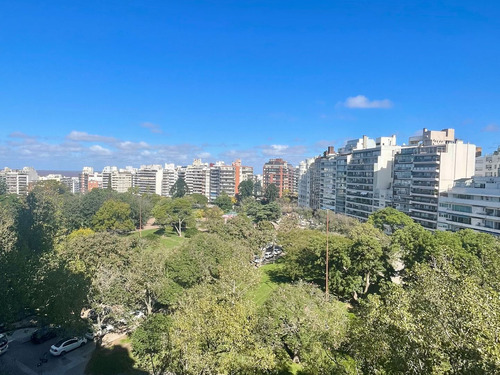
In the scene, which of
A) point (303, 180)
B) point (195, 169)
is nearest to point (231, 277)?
point (303, 180)

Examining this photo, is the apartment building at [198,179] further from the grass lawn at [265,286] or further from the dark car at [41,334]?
the dark car at [41,334]

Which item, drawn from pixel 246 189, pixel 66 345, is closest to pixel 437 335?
pixel 66 345

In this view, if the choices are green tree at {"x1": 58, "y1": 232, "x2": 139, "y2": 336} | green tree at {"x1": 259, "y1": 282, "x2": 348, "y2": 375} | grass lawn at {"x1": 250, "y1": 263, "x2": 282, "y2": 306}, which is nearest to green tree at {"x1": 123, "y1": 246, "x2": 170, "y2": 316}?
green tree at {"x1": 58, "y1": 232, "x2": 139, "y2": 336}

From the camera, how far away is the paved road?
19.2m

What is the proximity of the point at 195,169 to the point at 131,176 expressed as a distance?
1608 inches

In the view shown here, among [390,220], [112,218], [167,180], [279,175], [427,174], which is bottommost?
[112,218]

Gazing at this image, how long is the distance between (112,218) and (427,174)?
53.8 m

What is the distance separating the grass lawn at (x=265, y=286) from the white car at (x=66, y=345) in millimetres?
12324

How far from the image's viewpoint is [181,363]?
14281 mm

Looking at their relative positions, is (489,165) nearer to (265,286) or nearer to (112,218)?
(265,286)

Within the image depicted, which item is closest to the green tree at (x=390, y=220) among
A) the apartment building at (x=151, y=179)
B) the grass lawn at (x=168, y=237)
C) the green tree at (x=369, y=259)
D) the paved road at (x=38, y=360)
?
the green tree at (x=369, y=259)

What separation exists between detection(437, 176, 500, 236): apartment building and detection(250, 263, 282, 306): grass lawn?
27.7 meters

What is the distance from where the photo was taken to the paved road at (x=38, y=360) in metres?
19.2

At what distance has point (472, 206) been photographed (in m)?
44.8
